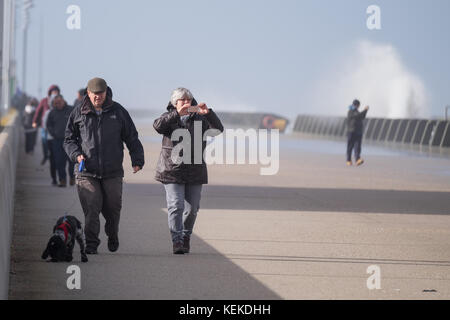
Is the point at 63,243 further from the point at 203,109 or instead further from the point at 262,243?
the point at 262,243

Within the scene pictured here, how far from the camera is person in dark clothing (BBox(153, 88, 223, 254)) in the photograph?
12.6 m

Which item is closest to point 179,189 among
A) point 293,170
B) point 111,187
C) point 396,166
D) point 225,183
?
point 111,187

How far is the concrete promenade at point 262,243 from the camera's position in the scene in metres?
10.6

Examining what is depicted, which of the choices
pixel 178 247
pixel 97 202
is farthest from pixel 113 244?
pixel 178 247

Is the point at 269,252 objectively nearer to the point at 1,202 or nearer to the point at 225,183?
the point at 1,202

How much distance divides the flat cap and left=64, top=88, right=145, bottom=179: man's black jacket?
18cm

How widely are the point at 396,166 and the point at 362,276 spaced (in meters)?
21.0

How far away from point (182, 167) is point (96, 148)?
92cm

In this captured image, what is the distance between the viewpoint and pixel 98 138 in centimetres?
1251

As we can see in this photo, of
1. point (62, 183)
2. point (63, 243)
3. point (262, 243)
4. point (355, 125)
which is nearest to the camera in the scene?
point (63, 243)

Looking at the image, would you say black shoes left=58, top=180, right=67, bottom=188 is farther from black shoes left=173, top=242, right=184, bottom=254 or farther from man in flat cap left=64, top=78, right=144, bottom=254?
black shoes left=173, top=242, right=184, bottom=254

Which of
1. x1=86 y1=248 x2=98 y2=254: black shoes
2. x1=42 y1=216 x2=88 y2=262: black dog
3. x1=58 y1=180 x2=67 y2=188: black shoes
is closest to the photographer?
x1=42 y1=216 x2=88 y2=262: black dog

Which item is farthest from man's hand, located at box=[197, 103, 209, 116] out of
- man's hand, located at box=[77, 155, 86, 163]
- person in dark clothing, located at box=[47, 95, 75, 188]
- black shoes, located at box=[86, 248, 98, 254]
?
person in dark clothing, located at box=[47, 95, 75, 188]
